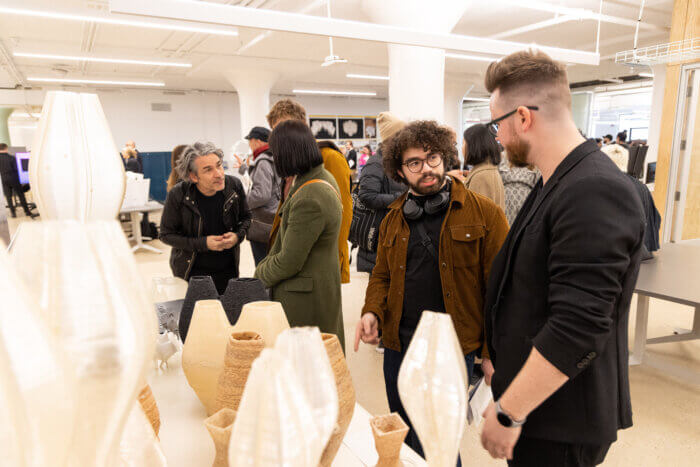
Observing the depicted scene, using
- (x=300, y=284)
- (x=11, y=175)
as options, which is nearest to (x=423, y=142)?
(x=300, y=284)

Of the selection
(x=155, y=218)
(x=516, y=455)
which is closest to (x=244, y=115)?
(x=155, y=218)

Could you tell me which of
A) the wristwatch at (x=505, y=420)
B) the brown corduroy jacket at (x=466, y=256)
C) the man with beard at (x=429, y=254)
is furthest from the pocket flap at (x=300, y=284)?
the wristwatch at (x=505, y=420)

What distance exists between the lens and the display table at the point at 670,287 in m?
2.24

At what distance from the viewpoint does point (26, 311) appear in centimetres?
30

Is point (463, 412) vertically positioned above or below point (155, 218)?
above

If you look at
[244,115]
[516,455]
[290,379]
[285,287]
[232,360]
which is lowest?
[516,455]

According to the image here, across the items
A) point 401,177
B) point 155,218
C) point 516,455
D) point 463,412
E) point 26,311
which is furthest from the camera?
point 155,218

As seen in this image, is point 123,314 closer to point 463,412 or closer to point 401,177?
point 463,412

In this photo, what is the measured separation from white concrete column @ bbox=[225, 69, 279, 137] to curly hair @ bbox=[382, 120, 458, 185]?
31.8 feet

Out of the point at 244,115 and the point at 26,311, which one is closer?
the point at 26,311

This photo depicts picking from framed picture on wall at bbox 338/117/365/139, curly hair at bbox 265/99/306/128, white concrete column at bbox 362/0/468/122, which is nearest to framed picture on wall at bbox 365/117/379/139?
framed picture on wall at bbox 338/117/365/139

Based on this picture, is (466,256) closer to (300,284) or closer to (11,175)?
(300,284)

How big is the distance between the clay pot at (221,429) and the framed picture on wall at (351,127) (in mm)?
16168

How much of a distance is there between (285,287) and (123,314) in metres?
1.58
